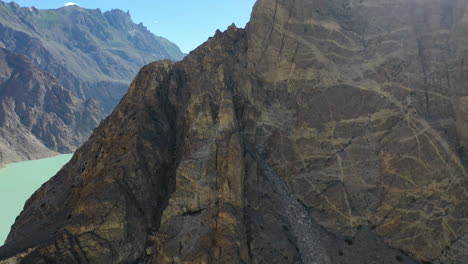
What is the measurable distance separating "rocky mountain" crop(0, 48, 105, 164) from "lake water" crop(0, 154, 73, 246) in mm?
12641

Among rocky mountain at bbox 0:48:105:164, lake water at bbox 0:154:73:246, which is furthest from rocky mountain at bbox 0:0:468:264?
rocky mountain at bbox 0:48:105:164

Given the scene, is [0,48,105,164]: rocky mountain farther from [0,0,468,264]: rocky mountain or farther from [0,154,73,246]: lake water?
[0,0,468,264]: rocky mountain

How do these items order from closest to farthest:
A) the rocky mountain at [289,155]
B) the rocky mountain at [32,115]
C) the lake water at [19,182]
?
the rocky mountain at [289,155] < the lake water at [19,182] < the rocky mountain at [32,115]

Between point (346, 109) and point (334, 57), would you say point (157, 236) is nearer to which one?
point (346, 109)

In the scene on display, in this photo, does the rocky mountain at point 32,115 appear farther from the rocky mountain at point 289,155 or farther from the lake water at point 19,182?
the rocky mountain at point 289,155

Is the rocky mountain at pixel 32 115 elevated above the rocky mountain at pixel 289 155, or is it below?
above

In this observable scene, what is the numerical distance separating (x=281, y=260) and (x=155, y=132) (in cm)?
1886

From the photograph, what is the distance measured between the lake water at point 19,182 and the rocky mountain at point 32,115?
12.6 meters

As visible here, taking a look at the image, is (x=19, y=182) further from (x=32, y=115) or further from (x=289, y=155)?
(x=289, y=155)

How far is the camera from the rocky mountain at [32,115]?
527 feet

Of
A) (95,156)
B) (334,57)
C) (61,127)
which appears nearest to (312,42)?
(334,57)

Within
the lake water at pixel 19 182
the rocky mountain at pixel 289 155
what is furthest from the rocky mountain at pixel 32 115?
the rocky mountain at pixel 289 155

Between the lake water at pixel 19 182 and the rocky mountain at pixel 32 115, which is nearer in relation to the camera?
Result: the lake water at pixel 19 182

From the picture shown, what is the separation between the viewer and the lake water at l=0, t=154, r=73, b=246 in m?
77.2
